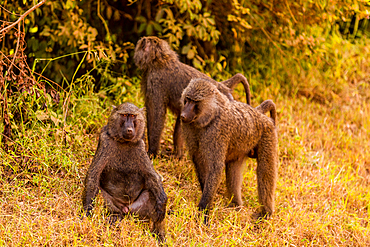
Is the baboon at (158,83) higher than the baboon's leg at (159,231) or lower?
higher

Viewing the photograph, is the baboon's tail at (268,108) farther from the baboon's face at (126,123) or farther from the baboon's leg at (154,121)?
the baboon's face at (126,123)

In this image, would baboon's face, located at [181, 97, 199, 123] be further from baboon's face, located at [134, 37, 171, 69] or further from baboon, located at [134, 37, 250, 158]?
baboon's face, located at [134, 37, 171, 69]

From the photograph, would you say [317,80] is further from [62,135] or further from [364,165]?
[62,135]

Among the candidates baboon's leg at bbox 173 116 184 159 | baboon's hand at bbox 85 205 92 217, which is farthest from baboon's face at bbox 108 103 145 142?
baboon's leg at bbox 173 116 184 159

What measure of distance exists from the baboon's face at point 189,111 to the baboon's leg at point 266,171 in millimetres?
737

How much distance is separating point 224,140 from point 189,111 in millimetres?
424

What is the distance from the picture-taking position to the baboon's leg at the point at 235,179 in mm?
4262

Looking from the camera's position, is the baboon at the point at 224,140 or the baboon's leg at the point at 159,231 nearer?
the baboon's leg at the point at 159,231

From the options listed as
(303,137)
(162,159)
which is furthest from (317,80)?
(162,159)

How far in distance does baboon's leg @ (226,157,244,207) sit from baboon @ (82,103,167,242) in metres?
0.96

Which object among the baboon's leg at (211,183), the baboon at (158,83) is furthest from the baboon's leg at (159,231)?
the baboon at (158,83)

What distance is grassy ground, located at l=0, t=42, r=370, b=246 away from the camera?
3324mm

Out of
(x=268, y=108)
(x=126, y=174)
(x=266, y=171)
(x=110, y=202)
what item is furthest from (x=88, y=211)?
(x=268, y=108)

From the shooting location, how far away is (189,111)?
376cm
